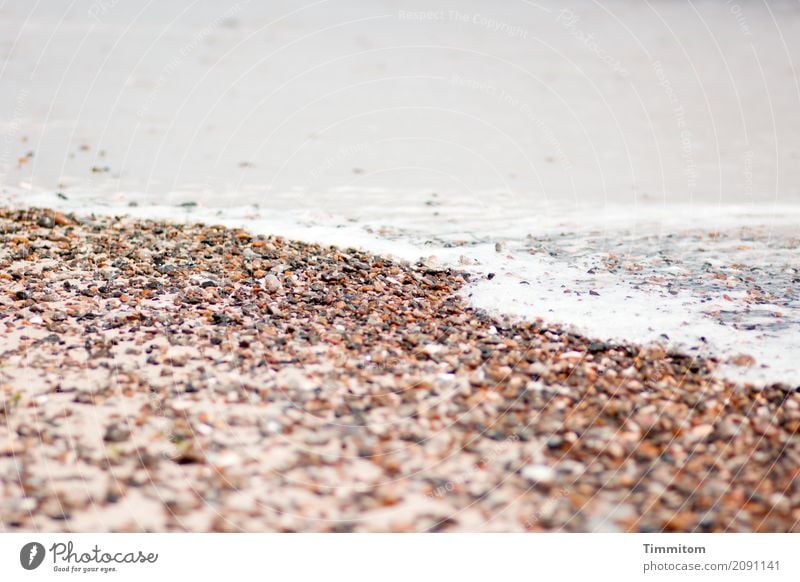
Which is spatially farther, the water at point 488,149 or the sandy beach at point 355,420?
the water at point 488,149

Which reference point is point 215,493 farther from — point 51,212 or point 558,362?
point 51,212
